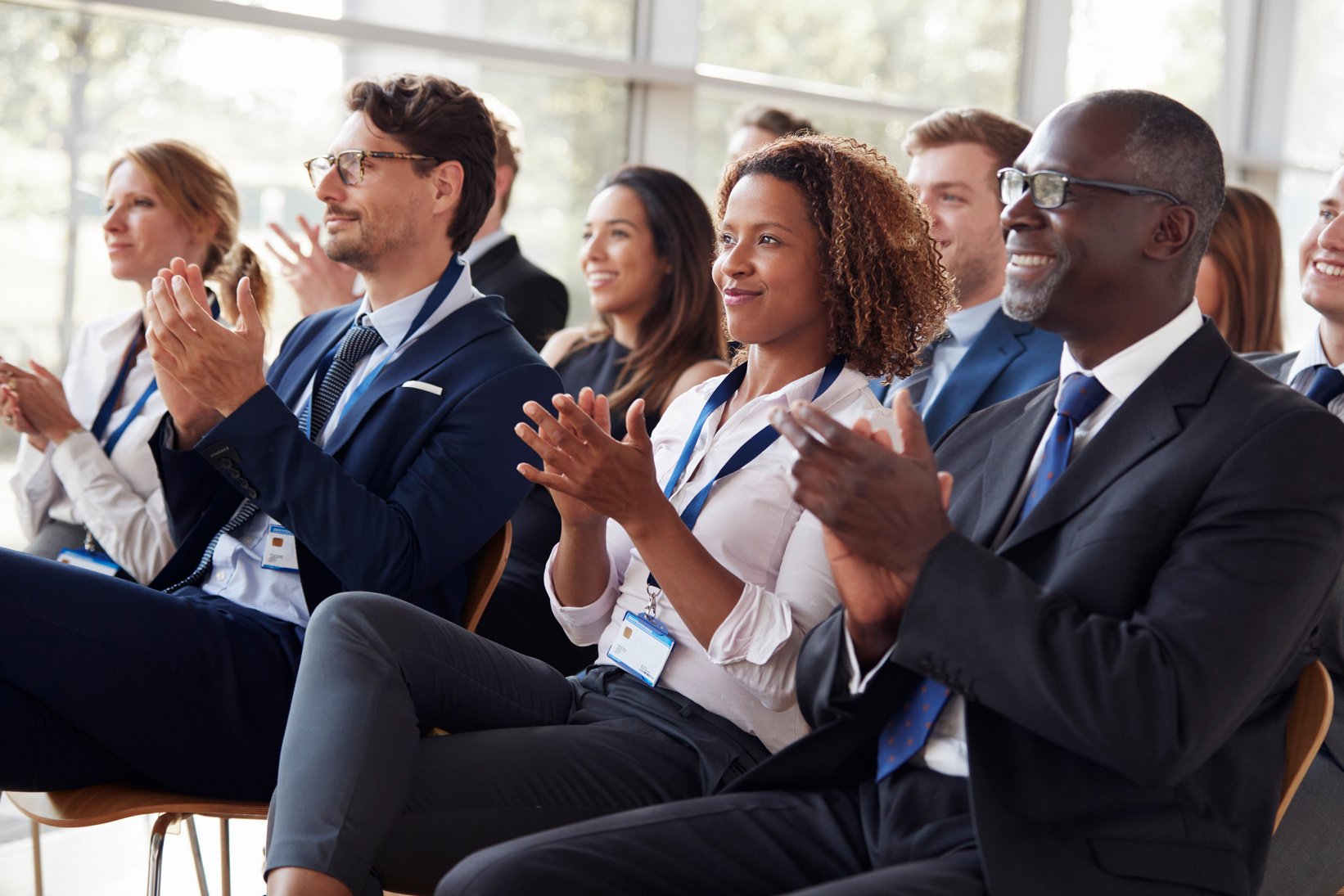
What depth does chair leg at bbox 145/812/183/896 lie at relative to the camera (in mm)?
1895

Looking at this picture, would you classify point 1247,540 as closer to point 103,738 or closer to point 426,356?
point 426,356

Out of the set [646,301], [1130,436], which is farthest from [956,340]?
[1130,436]

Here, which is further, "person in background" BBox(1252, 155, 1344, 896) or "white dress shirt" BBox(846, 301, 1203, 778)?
"person in background" BBox(1252, 155, 1344, 896)

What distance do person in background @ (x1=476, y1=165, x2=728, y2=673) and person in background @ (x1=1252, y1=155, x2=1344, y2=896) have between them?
1.37m

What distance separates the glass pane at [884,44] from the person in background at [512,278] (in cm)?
210

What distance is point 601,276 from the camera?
3.57 meters

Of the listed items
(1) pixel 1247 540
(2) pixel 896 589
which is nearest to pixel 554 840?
(2) pixel 896 589

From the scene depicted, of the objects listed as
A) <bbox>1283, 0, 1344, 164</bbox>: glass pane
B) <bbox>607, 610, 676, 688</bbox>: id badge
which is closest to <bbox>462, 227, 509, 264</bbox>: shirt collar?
<bbox>607, 610, 676, 688</bbox>: id badge

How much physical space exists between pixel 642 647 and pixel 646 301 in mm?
1819

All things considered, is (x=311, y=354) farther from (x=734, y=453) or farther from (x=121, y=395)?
(x=734, y=453)

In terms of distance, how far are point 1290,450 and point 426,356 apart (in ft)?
4.79

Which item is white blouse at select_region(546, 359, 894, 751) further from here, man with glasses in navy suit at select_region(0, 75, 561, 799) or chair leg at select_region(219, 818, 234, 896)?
chair leg at select_region(219, 818, 234, 896)

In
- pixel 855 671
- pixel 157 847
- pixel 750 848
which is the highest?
pixel 855 671

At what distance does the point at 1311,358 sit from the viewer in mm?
2354
